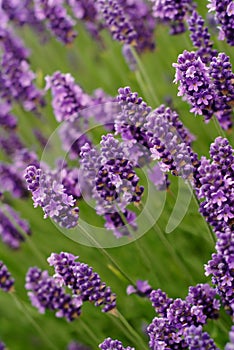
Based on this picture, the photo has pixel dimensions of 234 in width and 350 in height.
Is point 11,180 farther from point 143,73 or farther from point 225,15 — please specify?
point 225,15

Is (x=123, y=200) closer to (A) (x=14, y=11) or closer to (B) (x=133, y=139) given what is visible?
(B) (x=133, y=139)

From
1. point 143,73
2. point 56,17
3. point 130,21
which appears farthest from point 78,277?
point 56,17

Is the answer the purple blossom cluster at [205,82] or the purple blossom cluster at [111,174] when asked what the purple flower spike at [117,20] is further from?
the purple blossom cluster at [111,174]

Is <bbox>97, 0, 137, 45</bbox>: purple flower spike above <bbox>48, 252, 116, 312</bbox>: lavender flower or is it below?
above

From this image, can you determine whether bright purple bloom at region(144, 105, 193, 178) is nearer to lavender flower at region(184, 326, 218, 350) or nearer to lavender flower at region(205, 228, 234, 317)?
lavender flower at region(205, 228, 234, 317)

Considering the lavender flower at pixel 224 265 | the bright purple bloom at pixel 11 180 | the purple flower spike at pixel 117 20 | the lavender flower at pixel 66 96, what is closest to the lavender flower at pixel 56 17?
the purple flower spike at pixel 117 20

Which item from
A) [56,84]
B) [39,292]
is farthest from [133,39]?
[39,292]

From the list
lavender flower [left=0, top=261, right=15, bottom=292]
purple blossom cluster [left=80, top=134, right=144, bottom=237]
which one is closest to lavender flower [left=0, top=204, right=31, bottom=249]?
lavender flower [left=0, top=261, right=15, bottom=292]
